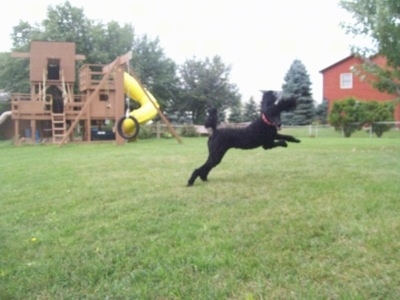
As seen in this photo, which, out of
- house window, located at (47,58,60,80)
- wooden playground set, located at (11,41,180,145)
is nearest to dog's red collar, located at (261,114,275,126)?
wooden playground set, located at (11,41,180,145)

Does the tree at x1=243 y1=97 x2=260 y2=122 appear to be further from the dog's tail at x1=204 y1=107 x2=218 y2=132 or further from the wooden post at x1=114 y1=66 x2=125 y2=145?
the dog's tail at x1=204 y1=107 x2=218 y2=132

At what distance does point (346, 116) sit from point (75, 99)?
1509 cm

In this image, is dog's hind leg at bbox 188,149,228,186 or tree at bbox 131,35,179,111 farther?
tree at bbox 131,35,179,111

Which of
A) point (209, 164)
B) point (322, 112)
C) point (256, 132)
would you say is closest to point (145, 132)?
point (322, 112)

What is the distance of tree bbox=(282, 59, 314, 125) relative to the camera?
31062 millimetres

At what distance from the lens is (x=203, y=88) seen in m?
36.4

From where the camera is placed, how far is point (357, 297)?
2.73 metres

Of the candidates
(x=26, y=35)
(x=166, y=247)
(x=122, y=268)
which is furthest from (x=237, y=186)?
(x=26, y=35)

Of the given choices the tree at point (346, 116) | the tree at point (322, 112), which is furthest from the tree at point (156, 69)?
the tree at point (346, 116)

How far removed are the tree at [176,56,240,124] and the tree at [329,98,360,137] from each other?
13.3 metres

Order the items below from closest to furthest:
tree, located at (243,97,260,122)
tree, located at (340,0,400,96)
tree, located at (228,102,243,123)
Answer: tree, located at (340,0,400,96), tree, located at (243,97,260,122), tree, located at (228,102,243,123)

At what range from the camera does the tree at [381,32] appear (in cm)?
1030

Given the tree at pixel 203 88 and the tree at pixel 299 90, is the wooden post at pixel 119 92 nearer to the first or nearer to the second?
the tree at pixel 299 90

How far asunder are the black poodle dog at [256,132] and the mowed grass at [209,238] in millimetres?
524
